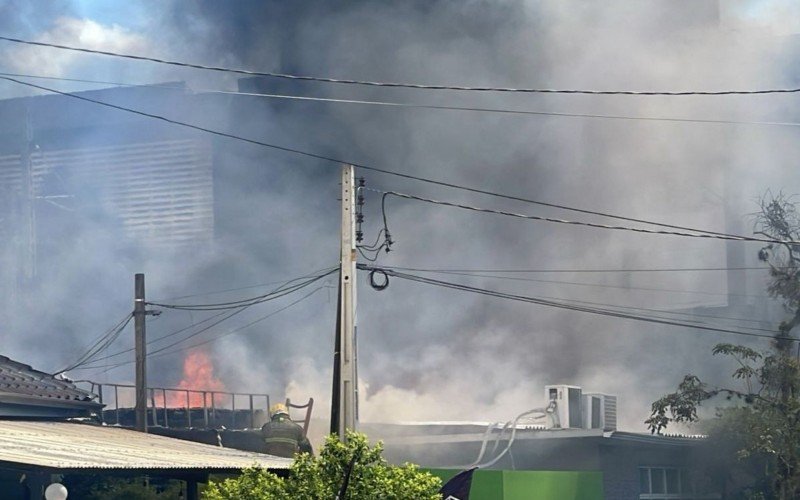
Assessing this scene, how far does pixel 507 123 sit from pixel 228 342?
1054cm

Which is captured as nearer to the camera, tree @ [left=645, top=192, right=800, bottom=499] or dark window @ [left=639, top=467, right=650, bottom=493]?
tree @ [left=645, top=192, right=800, bottom=499]

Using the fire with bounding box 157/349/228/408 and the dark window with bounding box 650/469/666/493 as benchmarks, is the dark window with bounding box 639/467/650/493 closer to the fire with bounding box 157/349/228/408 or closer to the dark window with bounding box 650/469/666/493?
the dark window with bounding box 650/469/666/493

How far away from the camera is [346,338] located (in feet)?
48.5

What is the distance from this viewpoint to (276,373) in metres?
38.6

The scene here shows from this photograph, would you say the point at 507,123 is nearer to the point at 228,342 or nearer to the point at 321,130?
the point at 321,130

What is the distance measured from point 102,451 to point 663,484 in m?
14.7

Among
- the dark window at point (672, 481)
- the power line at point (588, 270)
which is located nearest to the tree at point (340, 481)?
the dark window at point (672, 481)

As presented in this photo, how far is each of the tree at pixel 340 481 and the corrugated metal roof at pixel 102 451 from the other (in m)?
1.02

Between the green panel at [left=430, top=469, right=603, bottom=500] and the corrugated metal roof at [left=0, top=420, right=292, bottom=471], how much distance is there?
4626 mm

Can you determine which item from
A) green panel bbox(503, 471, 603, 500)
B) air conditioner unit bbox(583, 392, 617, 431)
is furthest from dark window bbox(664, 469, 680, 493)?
green panel bbox(503, 471, 603, 500)

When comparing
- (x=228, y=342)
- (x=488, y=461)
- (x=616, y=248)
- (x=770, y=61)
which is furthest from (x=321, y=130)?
(x=488, y=461)

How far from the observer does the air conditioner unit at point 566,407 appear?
23359 millimetres

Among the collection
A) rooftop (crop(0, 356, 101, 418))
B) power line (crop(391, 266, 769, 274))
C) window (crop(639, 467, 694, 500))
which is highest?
power line (crop(391, 266, 769, 274))

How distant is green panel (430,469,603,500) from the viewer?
18.9 m
